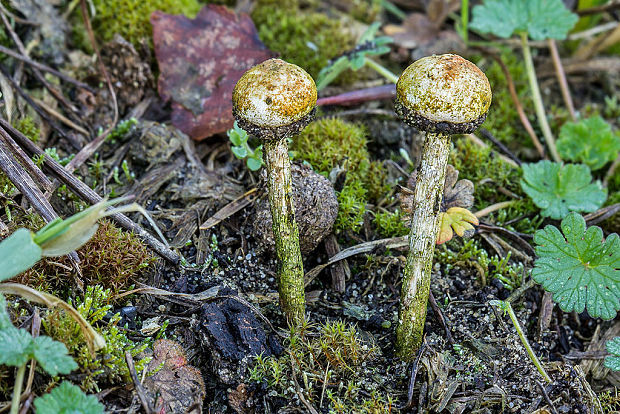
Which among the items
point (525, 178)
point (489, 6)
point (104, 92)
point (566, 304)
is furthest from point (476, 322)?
point (104, 92)

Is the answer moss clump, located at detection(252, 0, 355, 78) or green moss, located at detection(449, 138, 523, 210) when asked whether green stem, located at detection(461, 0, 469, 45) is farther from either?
green moss, located at detection(449, 138, 523, 210)

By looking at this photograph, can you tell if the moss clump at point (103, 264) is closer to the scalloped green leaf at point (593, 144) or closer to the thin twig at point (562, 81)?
the scalloped green leaf at point (593, 144)

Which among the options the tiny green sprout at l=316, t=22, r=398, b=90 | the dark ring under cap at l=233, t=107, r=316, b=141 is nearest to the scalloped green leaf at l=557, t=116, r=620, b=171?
the tiny green sprout at l=316, t=22, r=398, b=90

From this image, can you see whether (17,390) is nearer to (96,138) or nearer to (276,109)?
(276,109)

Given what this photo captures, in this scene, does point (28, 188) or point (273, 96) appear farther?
point (28, 188)

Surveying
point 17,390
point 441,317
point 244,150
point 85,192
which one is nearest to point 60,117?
point 85,192
